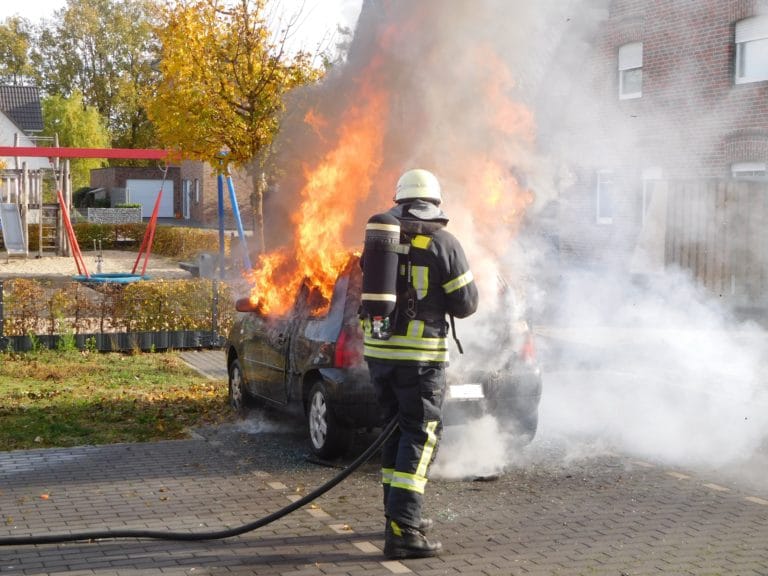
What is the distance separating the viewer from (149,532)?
5699mm

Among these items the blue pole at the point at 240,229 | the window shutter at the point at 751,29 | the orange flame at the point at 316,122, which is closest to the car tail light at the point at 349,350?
the orange flame at the point at 316,122

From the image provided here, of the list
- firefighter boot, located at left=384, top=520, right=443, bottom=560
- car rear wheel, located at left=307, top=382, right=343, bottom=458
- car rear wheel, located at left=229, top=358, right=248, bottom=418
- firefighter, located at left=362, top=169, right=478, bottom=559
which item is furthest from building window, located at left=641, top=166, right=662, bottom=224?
firefighter boot, located at left=384, top=520, right=443, bottom=560

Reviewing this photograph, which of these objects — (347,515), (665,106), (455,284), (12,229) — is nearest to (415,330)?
(455,284)

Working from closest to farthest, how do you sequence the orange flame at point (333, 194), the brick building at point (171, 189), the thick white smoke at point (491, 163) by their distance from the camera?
1. the thick white smoke at point (491, 163)
2. the orange flame at point (333, 194)
3. the brick building at point (171, 189)

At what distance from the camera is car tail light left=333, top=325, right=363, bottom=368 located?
7.39 meters

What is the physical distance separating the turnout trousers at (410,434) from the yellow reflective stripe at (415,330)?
184mm

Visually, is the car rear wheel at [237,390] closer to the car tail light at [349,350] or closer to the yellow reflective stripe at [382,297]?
the car tail light at [349,350]

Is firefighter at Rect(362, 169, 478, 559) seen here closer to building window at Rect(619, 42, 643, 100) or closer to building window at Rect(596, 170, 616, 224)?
building window at Rect(619, 42, 643, 100)

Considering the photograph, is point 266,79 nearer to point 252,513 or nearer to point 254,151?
point 254,151

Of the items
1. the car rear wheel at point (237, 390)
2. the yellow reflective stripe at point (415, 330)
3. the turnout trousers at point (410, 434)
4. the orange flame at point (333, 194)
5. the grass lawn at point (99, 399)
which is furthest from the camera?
the car rear wheel at point (237, 390)

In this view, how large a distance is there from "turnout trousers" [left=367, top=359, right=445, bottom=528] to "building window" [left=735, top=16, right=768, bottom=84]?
47.9 feet

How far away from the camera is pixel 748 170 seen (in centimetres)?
1834

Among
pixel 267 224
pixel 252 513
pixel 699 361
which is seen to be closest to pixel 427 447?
pixel 252 513

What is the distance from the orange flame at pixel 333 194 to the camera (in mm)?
8578
